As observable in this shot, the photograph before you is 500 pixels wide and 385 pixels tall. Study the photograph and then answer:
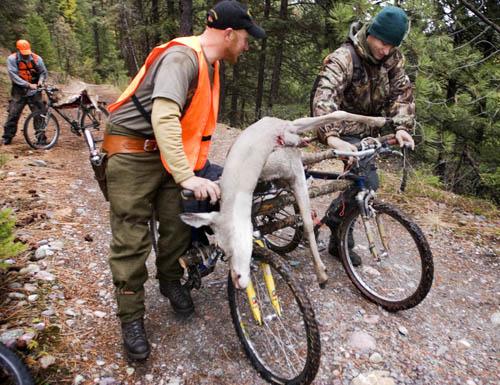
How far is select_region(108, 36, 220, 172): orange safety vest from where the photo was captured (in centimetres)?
249

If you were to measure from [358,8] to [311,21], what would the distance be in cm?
675

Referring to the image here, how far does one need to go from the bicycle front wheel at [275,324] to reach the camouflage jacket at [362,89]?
4.56 feet

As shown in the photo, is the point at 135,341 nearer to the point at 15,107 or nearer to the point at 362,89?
the point at 362,89

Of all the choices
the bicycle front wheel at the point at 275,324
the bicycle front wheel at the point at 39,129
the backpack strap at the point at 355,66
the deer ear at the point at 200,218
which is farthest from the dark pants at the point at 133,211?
the bicycle front wheel at the point at 39,129

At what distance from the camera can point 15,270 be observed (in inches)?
140

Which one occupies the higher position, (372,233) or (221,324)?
(372,233)

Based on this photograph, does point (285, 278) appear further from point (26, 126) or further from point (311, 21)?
point (311, 21)

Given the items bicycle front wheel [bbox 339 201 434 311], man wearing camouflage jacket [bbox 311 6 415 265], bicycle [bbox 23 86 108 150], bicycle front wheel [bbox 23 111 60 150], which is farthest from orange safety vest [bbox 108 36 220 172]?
bicycle front wheel [bbox 23 111 60 150]

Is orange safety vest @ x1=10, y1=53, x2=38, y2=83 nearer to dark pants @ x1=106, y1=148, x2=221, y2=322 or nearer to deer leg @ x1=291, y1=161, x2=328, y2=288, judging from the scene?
dark pants @ x1=106, y1=148, x2=221, y2=322

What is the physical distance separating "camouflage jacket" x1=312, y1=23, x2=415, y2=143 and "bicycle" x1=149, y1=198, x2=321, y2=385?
1386mm

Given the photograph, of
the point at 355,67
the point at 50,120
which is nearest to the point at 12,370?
the point at 355,67

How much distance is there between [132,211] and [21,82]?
26.0 feet

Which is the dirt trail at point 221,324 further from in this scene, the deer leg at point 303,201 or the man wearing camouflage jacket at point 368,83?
the man wearing camouflage jacket at point 368,83

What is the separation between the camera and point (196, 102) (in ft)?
8.32
